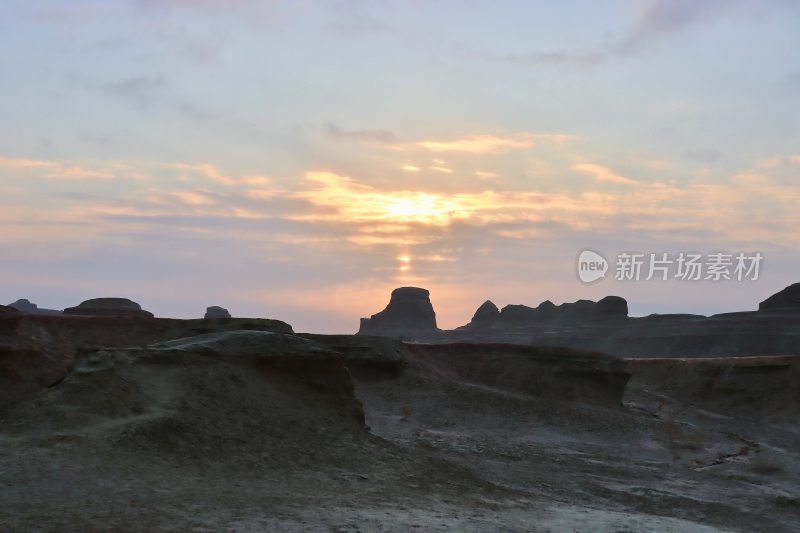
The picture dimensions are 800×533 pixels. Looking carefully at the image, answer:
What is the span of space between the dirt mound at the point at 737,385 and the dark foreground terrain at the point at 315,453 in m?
11.1

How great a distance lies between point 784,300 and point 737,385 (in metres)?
63.3

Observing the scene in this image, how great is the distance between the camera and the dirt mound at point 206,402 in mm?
16375

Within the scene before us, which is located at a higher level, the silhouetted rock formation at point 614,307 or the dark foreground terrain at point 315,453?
the silhouetted rock formation at point 614,307

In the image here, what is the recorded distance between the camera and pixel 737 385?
52.8 meters

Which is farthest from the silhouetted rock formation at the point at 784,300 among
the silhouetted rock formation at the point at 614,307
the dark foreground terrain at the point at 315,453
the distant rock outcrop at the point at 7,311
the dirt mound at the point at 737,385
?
the distant rock outcrop at the point at 7,311

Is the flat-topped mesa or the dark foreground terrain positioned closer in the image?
the dark foreground terrain

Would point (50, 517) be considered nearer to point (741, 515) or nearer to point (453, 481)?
point (453, 481)

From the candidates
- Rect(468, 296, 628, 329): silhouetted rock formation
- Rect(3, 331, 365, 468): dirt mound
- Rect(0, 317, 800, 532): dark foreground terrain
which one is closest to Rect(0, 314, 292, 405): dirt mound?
Rect(0, 317, 800, 532): dark foreground terrain

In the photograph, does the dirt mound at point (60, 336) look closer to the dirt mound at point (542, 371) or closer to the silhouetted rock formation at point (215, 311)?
the dirt mound at point (542, 371)

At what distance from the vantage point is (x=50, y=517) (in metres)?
11.4

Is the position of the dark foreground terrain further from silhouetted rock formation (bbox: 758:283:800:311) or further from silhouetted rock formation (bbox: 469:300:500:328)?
silhouetted rock formation (bbox: 469:300:500:328)

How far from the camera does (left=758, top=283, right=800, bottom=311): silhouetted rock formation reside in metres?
107

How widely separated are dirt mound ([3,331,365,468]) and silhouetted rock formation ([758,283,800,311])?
324ft

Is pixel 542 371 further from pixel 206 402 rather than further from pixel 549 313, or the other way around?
pixel 549 313
